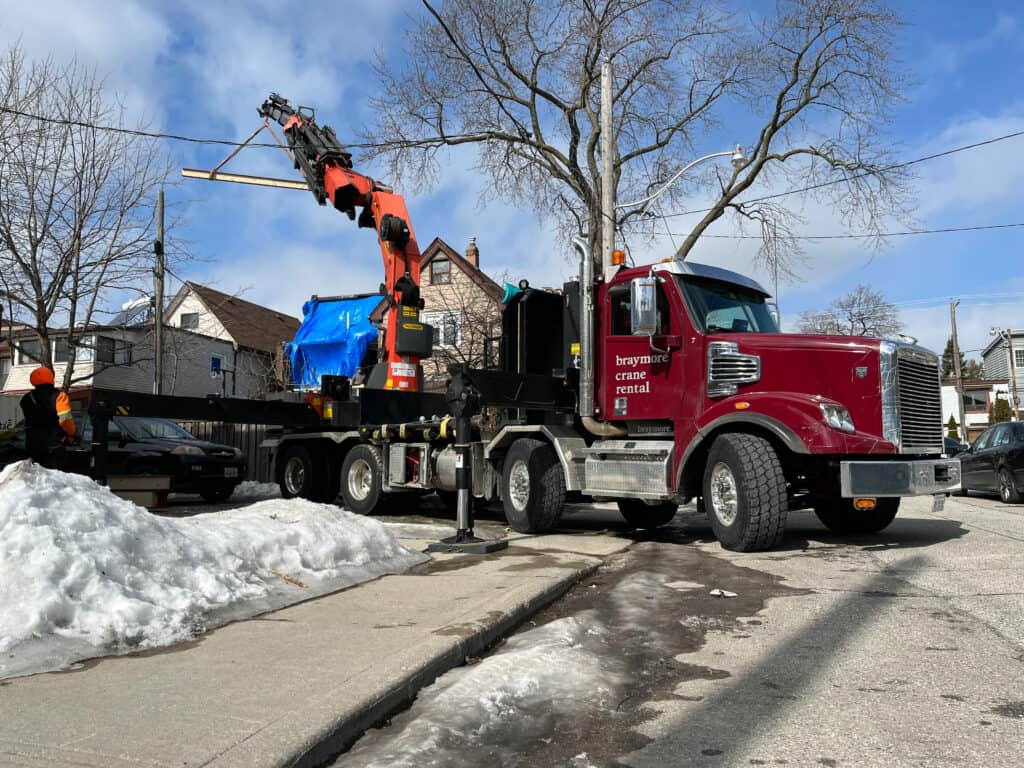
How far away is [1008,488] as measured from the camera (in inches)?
569

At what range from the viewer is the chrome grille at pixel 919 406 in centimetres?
770

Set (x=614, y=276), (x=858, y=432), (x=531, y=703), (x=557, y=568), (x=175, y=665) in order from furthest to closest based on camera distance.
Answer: (x=614, y=276) → (x=858, y=432) → (x=557, y=568) → (x=175, y=665) → (x=531, y=703)

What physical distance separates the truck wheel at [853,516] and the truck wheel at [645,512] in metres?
1.82

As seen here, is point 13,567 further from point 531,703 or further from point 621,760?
point 621,760

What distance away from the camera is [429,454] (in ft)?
36.6

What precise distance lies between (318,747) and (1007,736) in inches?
102

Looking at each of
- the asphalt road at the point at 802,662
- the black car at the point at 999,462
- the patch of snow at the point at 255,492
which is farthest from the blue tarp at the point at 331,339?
the black car at the point at 999,462

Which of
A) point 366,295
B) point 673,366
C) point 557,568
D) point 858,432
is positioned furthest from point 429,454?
point 858,432

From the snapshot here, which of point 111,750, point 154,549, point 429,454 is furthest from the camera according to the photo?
point 429,454

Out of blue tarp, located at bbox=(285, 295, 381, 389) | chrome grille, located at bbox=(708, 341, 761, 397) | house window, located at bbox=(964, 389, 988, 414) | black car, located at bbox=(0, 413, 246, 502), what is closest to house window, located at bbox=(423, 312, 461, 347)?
black car, located at bbox=(0, 413, 246, 502)

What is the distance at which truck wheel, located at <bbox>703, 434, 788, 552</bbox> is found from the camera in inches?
294

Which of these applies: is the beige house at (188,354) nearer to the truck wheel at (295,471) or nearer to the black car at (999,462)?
the truck wheel at (295,471)

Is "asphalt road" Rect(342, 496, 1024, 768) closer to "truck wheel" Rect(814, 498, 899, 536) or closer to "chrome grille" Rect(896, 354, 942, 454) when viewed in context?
"chrome grille" Rect(896, 354, 942, 454)

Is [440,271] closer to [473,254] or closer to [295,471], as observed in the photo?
[473,254]
